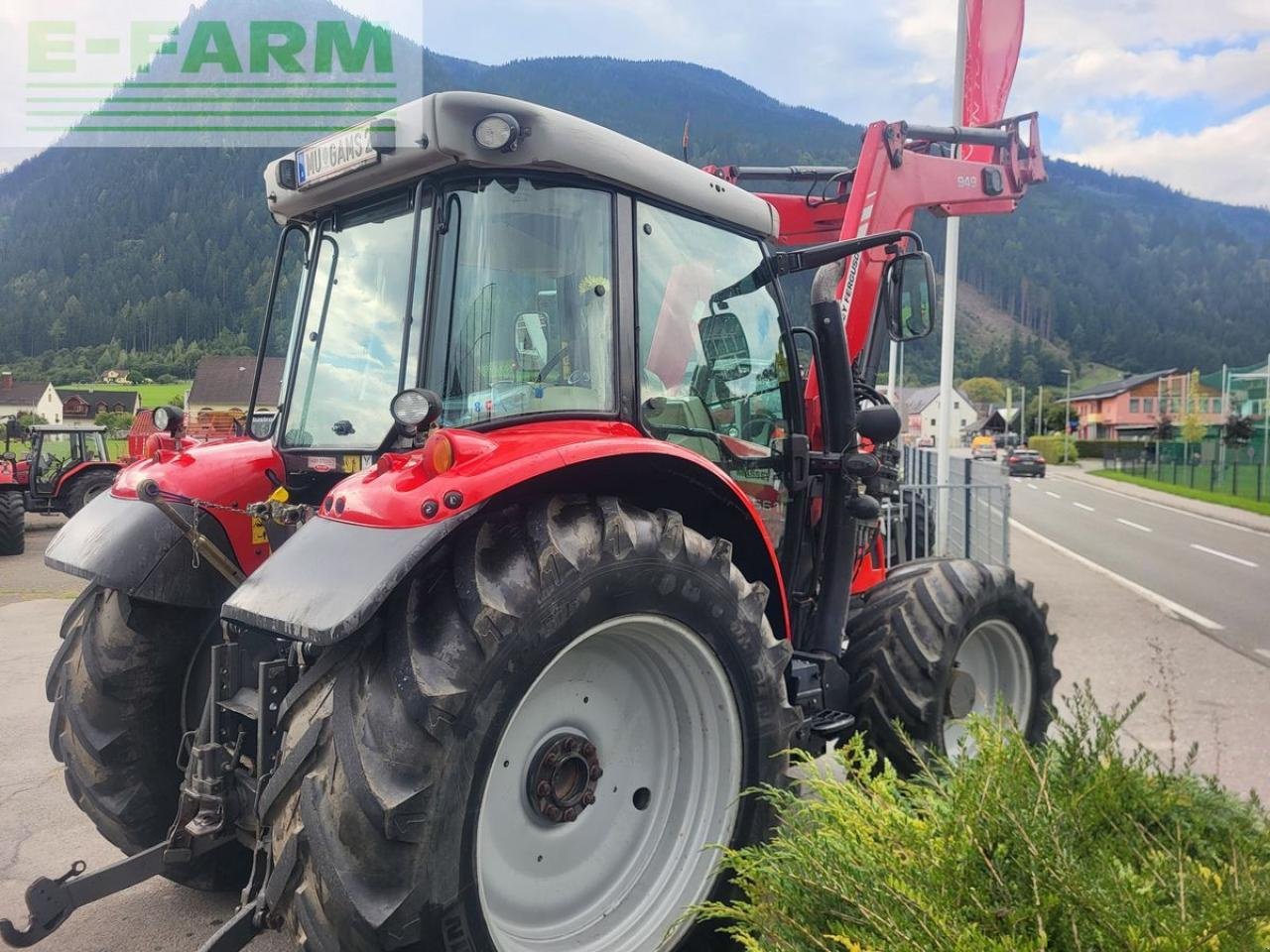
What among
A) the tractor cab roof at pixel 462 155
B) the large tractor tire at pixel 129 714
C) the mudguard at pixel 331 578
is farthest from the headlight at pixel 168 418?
the mudguard at pixel 331 578

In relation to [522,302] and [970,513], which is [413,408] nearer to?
[522,302]

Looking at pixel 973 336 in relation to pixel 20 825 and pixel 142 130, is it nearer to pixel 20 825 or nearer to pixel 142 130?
pixel 142 130

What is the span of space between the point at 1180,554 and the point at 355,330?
1479 centimetres

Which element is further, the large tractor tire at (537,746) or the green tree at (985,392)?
the green tree at (985,392)

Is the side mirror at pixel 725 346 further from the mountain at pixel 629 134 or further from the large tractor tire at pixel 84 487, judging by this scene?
the large tractor tire at pixel 84 487

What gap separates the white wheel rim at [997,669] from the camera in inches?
162

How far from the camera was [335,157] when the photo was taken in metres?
2.81

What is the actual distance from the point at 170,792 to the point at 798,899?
7.51 ft

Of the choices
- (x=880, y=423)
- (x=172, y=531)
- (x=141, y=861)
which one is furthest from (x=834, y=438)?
(x=141, y=861)

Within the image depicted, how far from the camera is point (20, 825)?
3910mm

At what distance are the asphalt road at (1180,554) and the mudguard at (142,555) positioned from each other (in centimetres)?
780

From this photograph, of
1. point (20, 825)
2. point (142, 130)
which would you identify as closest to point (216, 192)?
point (142, 130)

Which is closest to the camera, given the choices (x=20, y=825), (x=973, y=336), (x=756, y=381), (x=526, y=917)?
(x=526, y=917)

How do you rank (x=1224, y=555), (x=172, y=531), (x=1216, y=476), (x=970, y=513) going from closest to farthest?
(x=172, y=531)
(x=970, y=513)
(x=1224, y=555)
(x=1216, y=476)
